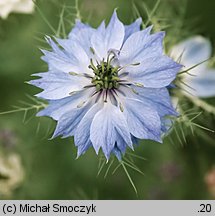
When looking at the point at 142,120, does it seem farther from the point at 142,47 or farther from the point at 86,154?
the point at 86,154

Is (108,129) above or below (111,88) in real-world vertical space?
below

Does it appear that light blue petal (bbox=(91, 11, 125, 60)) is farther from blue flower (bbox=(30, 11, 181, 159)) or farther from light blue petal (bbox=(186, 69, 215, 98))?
light blue petal (bbox=(186, 69, 215, 98))

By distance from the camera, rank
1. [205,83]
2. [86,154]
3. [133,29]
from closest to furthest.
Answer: [133,29]
[205,83]
[86,154]

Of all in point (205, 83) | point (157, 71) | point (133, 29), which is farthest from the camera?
point (205, 83)

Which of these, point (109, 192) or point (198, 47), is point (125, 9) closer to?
point (198, 47)

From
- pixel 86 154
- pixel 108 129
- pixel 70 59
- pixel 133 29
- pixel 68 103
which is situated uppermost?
pixel 86 154

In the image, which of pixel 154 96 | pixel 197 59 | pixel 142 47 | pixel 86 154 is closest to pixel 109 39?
pixel 142 47
